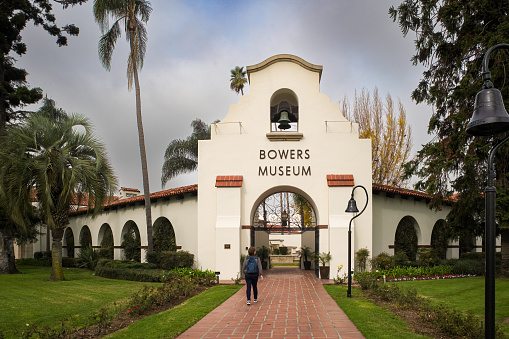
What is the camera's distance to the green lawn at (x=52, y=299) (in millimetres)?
9633

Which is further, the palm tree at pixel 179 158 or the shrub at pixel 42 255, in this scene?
the palm tree at pixel 179 158

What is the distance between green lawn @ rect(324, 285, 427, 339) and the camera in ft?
25.4

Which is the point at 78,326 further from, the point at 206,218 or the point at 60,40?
the point at 60,40

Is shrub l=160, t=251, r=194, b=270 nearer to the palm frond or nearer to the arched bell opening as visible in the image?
the arched bell opening

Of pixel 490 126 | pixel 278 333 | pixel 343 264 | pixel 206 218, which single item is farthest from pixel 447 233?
pixel 490 126

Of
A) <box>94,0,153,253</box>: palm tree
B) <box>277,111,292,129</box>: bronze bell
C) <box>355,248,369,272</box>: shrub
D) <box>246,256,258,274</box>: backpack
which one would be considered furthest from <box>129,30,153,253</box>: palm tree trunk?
<box>246,256,258,274</box>: backpack

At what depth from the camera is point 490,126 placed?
5012 mm

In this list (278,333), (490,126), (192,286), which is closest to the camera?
(490,126)

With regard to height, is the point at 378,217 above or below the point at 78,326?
above

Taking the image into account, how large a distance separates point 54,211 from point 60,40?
1033 cm

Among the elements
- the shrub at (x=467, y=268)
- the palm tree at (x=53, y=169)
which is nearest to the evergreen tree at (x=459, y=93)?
the shrub at (x=467, y=268)

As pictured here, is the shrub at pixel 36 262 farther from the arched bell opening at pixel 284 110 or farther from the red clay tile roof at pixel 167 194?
the arched bell opening at pixel 284 110

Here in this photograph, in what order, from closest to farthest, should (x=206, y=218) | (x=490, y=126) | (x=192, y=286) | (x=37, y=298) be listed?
(x=490, y=126) < (x=37, y=298) < (x=192, y=286) < (x=206, y=218)

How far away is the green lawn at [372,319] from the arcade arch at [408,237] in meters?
9.04
